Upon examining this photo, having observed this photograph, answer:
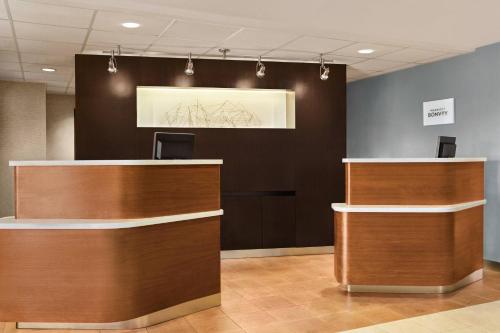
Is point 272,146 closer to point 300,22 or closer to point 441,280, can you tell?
point 300,22

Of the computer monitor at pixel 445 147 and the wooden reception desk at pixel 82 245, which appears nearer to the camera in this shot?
the wooden reception desk at pixel 82 245

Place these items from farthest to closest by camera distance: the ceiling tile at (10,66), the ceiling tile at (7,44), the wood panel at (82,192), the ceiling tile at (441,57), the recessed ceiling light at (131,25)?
1. the ceiling tile at (10,66)
2. the ceiling tile at (441,57)
3. the ceiling tile at (7,44)
4. the recessed ceiling light at (131,25)
5. the wood panel at (82,192)

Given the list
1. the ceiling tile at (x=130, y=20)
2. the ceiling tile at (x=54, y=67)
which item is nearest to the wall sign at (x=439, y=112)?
the ceiling tile at (x=130, y=20)

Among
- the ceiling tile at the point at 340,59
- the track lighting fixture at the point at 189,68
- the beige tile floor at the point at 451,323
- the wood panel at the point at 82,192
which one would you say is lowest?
the beige tile floor at the point at 451,323

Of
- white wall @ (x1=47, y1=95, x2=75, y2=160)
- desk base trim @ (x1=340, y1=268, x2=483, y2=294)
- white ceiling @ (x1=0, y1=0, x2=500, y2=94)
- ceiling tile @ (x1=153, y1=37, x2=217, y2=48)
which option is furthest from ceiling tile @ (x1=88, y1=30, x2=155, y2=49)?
white wall @ (x1=47, y1=95, x2=75, y2=160)

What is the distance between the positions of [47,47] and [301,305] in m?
4.49

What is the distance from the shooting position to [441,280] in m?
5.25

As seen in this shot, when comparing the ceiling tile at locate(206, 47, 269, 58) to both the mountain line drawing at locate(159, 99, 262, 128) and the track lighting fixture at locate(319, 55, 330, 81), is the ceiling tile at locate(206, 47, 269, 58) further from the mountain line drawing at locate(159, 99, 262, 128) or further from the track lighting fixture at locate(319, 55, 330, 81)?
the track lighting fixture at locate(319, 55, 330, 81)

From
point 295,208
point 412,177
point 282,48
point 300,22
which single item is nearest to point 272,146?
point 295,208

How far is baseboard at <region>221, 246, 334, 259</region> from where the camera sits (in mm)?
7426

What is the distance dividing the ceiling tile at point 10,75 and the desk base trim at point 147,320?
563 cm

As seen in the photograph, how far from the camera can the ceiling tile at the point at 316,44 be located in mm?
6398

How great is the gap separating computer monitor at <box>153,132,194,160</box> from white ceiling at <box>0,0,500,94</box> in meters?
1.36

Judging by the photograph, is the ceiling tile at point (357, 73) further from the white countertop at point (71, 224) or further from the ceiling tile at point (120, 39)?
the white countertop at point (71, 224)
